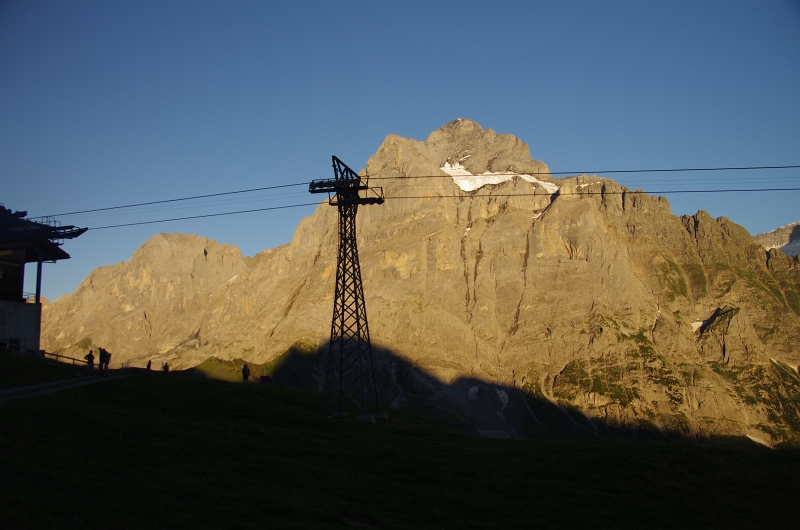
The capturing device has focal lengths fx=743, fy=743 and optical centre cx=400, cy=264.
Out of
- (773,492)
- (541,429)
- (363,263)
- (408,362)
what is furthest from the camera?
(363,263)

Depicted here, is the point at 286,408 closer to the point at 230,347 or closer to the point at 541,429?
the point at 541,429

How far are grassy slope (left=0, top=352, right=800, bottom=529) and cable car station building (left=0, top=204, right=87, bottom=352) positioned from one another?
118 ft

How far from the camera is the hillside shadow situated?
140 m

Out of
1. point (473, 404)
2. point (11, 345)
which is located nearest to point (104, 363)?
point (11, 345)

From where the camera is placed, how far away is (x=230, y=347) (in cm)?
17900

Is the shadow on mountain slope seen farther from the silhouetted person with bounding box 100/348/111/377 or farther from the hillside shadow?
the silhouetted person with bounding box 100/348/111/377

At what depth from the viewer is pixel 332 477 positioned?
102 feet

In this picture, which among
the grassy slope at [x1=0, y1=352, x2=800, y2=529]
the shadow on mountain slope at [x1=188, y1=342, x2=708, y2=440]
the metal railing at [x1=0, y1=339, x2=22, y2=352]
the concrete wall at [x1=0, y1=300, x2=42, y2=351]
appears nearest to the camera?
the grassy slope at [x1=0, y1=352, x2=800, y2=529]

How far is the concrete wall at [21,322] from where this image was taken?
7111 centimetres

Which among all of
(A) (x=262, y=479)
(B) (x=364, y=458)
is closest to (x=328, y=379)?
(B) (x=364, y=458)

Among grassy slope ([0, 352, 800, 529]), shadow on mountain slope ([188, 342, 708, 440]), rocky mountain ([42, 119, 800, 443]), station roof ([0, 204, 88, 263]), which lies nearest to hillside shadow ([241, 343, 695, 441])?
shadow on mountain slope ([188, 342, 708, 440])

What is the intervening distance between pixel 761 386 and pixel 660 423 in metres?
30.0

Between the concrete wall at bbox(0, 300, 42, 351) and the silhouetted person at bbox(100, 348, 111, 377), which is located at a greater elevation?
the concrete wall at bbox(0, 300, 42, 351)

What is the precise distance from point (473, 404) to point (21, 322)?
92512mm
